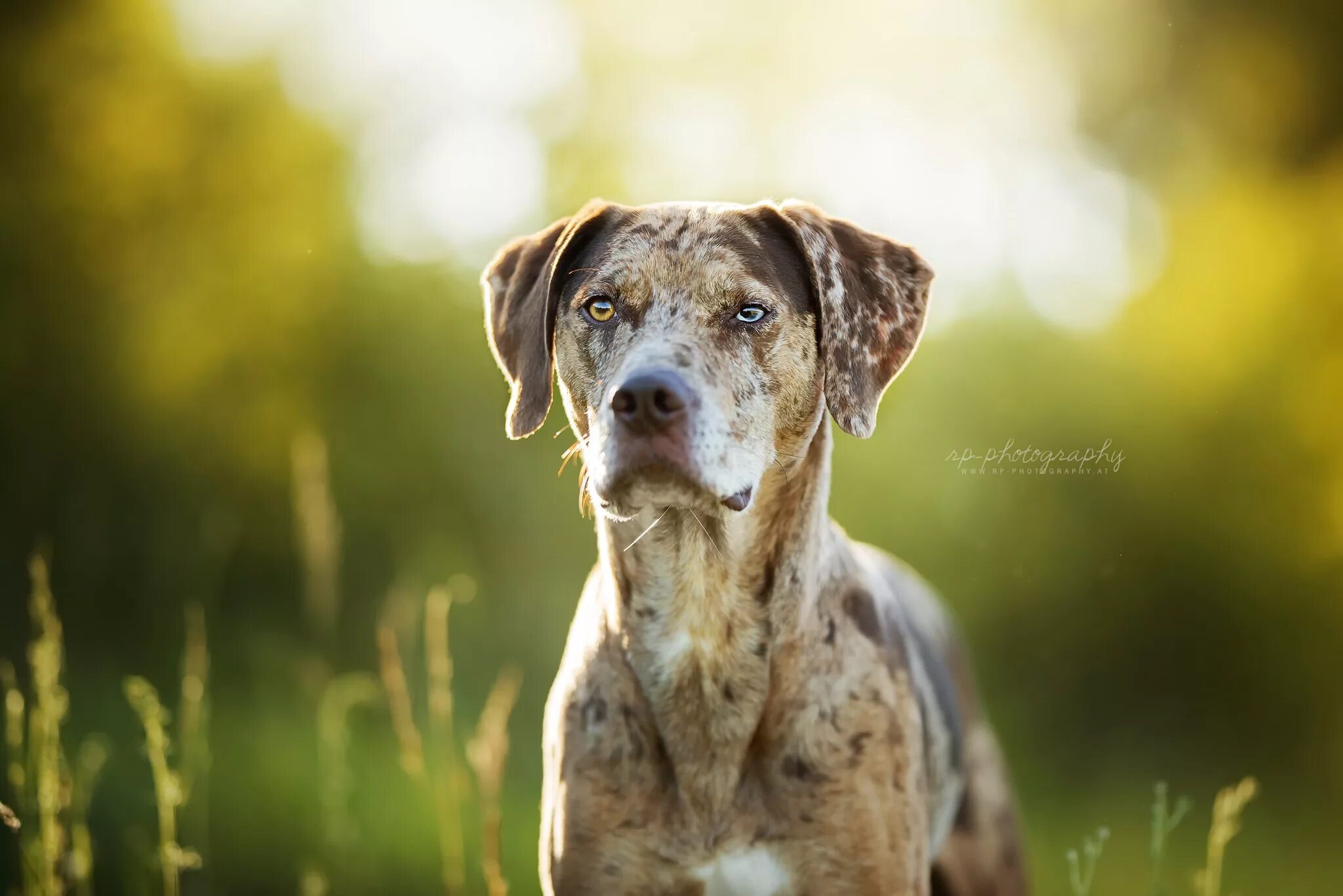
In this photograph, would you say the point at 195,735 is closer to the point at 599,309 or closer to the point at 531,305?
the point at 531,305

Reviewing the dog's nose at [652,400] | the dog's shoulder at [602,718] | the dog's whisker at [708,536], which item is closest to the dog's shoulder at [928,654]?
the dog's whisker at [708,536]

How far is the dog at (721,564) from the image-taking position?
2.75 m

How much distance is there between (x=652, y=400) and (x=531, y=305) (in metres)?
0.77

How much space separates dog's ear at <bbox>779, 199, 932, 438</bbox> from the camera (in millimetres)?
2988

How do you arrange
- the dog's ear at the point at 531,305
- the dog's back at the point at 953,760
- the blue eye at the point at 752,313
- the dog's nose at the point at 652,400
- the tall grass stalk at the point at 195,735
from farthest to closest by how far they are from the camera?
1. the dog's back at the point at 953,760
2. the tall grass stalk at the point at 195,735
3. the dog's ear at the point at 531,305
4. the blue eye at the point at 752,313
5. the dog's nose at the point at 652,400

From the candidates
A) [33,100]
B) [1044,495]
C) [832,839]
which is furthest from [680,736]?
[33,100]

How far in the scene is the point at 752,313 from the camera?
295 centimetres

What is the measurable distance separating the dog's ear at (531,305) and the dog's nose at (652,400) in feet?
1.79

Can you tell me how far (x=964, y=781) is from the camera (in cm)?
402

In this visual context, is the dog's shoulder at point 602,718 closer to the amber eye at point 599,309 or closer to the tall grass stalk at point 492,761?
the tall grass stalk at point 492,761

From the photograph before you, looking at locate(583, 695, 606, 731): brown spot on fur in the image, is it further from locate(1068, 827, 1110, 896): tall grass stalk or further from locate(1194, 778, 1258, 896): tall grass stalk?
locate(1194, 778, 1258, 896): tall grass stalk

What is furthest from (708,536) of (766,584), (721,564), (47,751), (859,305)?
(47,751)

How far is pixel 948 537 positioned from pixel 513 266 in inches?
222

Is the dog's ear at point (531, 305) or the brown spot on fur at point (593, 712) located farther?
the dog's ear at point (531, 305)
